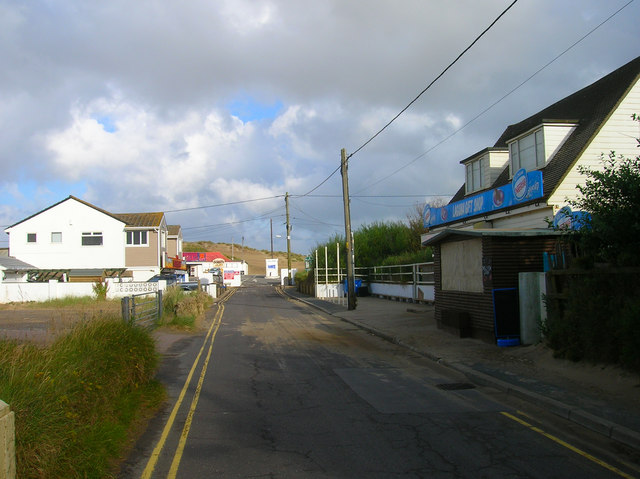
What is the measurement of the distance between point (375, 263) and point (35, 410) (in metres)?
33.2

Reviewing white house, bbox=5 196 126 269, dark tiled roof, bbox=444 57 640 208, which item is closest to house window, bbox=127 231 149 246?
white house, bbox=5 196 126 269

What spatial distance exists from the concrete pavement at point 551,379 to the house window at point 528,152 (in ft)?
A: 27.5

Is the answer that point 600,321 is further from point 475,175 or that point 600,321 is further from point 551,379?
point 475,175

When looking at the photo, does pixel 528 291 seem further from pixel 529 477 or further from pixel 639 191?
pixel 529 477

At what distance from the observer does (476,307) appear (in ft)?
44.3

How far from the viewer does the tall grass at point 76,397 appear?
4.57m

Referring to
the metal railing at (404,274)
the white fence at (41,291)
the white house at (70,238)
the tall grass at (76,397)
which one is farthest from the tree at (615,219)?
the white house at (70,238)

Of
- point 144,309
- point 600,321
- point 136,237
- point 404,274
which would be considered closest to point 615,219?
point 600,321

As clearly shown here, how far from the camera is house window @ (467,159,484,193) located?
946 inches

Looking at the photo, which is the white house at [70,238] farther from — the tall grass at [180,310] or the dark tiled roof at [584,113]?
the dark tiled roof at [584,113]

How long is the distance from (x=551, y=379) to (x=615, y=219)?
2.89 metres

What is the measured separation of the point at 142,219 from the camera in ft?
160

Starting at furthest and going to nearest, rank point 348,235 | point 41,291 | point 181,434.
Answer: point 41,291 < point 348,235 < point 181,434

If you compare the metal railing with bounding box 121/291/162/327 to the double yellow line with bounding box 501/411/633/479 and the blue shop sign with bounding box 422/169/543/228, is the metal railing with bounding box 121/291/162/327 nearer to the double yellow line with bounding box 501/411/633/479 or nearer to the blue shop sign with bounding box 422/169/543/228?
the double yellow line with bounding box 501/411/633/479
